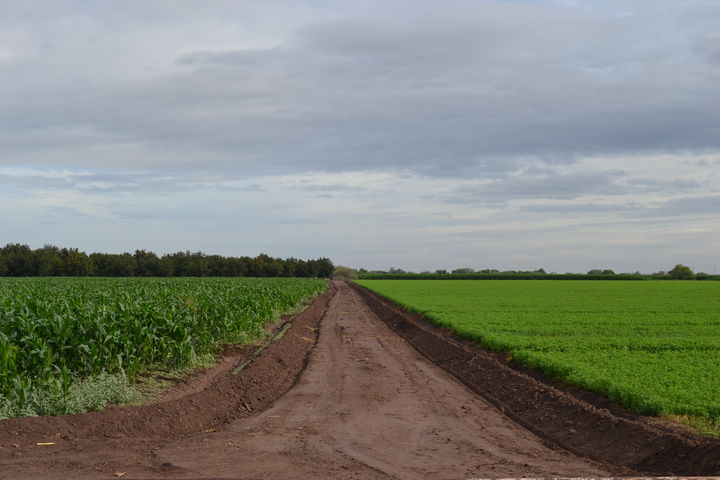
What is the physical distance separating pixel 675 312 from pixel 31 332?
34.4 metres

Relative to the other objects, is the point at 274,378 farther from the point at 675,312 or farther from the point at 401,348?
the point at 675,312

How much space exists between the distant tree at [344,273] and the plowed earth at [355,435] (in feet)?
540

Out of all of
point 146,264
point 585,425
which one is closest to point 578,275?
point 146,264

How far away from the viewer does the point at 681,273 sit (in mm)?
155875

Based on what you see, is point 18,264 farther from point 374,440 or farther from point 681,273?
point 681,273

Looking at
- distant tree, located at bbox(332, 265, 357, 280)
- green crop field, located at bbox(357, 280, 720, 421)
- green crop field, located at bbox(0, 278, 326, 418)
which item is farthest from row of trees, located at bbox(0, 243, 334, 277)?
green crop field, located at bbox(0, 278, 326, 418)

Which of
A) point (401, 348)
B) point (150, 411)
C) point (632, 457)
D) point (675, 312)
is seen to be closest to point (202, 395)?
point (150, 411)

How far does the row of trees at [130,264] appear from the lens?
106562mm

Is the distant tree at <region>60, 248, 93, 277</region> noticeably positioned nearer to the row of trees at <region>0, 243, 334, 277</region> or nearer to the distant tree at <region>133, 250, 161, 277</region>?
the row of trees at <region>0, 243, 334, 277</region>

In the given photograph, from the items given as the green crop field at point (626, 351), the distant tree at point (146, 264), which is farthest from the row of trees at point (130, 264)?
the green crop field at point (626, 351)

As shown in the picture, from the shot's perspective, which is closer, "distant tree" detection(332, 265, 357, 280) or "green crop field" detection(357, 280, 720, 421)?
"green crop field" detection(357, 280, 720, 421)

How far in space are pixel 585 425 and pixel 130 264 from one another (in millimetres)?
116482

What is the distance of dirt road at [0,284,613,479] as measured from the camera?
754 centimetres

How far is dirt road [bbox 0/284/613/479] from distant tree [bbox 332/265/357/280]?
16547 centimetres
